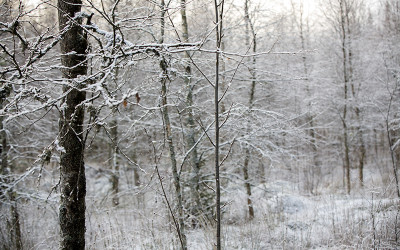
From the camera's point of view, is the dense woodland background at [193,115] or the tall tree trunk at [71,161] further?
the tall tree trunk at [71,161]

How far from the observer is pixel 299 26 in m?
15.6

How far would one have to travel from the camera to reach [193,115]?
4410mm

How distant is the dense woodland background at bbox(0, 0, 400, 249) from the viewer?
2.79m

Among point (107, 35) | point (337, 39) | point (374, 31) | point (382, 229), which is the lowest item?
point (382, 229)

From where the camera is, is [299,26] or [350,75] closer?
[350,75]

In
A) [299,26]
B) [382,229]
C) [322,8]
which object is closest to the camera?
[382,229]

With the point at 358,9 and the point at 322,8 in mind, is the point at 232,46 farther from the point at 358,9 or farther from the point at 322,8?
the point at 358,9

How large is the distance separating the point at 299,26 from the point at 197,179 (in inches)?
493

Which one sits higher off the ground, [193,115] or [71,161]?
[193,115]

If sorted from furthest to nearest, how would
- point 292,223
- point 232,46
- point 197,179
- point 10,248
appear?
point 232,46 < point 197,179 < point 292,223 < point 10,248

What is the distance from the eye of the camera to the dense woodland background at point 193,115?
2.79m

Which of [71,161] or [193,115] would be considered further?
[193,115]

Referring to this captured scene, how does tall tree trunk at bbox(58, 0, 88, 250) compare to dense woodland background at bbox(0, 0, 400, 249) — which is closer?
dense woodland background at bbox(0, 0, 400, 249)

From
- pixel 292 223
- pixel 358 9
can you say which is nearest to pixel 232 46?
pixel 292 223
